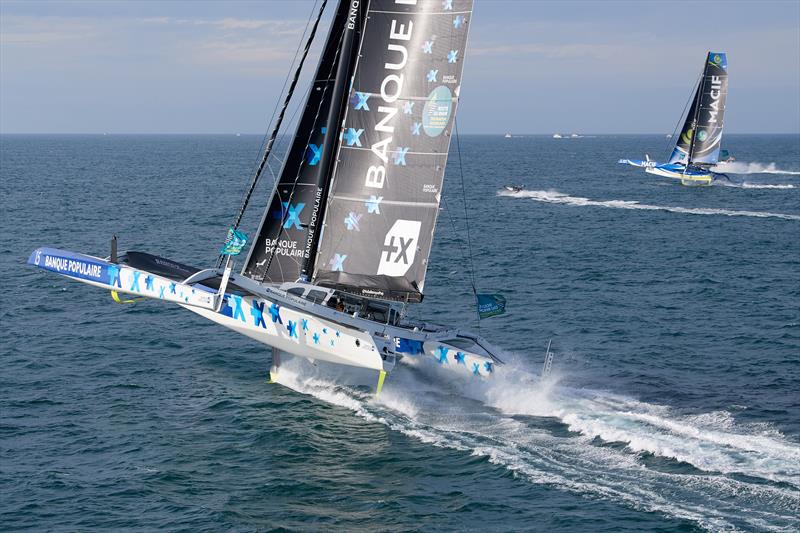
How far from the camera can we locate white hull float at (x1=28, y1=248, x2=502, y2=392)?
24516 mm

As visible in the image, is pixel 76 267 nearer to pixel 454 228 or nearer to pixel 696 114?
pixel 454 228

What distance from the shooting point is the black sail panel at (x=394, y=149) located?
24.5 metres

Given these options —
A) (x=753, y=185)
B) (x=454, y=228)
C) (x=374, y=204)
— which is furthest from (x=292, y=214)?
(x=753, y=185)

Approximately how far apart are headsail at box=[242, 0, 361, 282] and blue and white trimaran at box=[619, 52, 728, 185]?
77183 mm

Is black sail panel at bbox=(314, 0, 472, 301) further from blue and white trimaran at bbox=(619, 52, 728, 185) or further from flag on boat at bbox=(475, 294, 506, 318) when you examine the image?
blue and white trimaran at bbox=(619, 52, 728, 185)

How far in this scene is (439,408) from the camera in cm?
2462

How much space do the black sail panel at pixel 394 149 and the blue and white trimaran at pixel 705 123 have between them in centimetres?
7749

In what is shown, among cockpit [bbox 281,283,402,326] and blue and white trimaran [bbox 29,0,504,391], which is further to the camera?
cockpit [bbox 281,283,402,326]

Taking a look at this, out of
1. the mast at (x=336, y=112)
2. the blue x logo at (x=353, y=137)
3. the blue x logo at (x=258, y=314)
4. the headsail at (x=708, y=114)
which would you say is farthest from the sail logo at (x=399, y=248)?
the headsail at (x=708, y=114)

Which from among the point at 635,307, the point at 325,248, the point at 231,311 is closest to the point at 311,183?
the point at 325,248

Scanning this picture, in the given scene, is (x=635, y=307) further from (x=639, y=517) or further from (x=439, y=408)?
(x=639, y=517)

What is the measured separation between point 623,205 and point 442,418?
5829 centimetres

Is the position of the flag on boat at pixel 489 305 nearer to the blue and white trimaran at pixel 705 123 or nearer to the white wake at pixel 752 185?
the blue and white trimaran at pixel 705 123

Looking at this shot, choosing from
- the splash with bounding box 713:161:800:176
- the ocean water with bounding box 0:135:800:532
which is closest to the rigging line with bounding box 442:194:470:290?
the ocean water with bounding box 0:135:800:532
